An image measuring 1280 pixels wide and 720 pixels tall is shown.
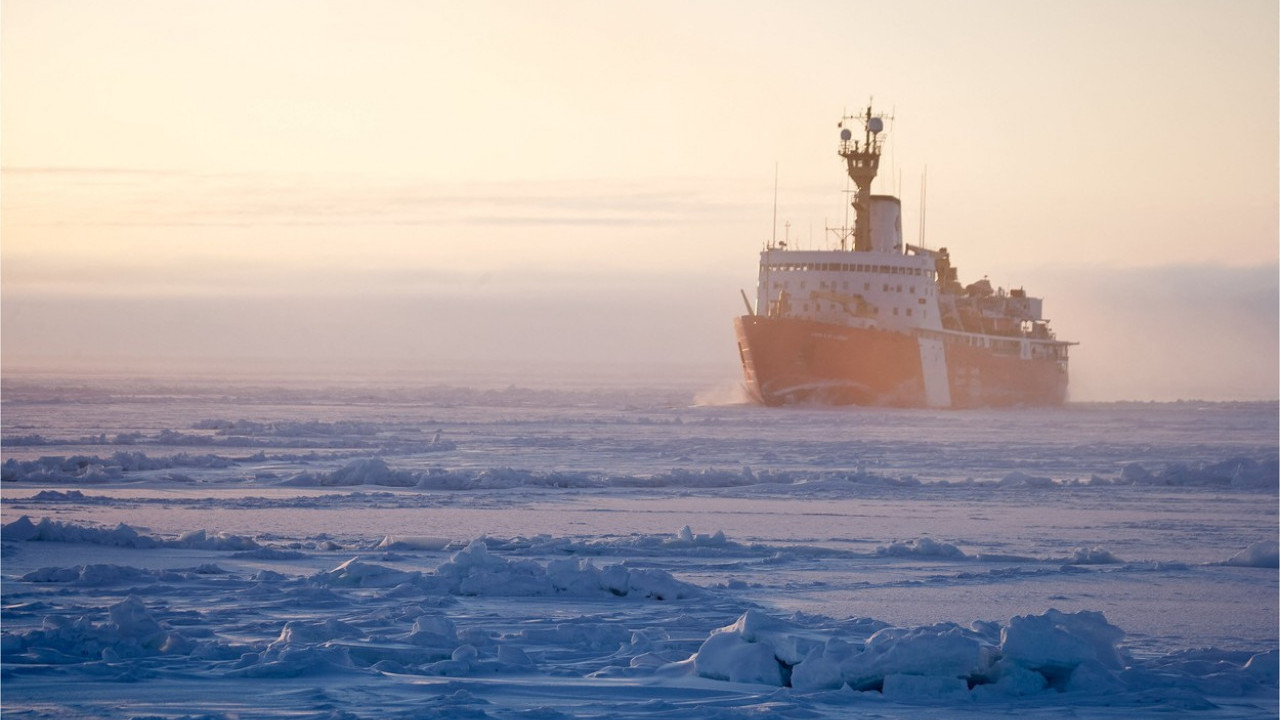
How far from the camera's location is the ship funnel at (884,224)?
49.9m

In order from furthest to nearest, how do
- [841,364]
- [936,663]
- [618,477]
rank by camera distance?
[841,364] < [618,477] < [936,663]

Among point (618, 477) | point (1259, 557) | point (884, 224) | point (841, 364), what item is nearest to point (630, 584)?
point (1259, 557)

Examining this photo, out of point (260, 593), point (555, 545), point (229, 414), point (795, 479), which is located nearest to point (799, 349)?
point (229, 414)

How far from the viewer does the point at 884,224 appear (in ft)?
164

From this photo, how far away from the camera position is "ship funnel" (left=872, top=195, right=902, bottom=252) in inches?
1965

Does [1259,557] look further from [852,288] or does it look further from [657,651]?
[852,288]

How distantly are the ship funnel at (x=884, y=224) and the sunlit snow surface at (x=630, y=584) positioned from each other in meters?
27.6

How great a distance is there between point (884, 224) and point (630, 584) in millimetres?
42496

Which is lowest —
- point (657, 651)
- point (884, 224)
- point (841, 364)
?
point (657, 651)

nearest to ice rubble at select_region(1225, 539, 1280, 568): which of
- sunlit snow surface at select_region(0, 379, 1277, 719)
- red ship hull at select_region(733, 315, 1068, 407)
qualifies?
sunlit snow surface at select_region(0, 379, 1277, 719)

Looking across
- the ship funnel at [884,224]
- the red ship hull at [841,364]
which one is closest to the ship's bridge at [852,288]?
the red ship hull at [841,364]

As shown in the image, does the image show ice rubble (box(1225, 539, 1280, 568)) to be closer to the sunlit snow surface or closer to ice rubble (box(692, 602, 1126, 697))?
the sunlit snow surface

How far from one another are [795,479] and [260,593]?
10.9 m

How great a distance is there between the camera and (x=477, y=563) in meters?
9.52
